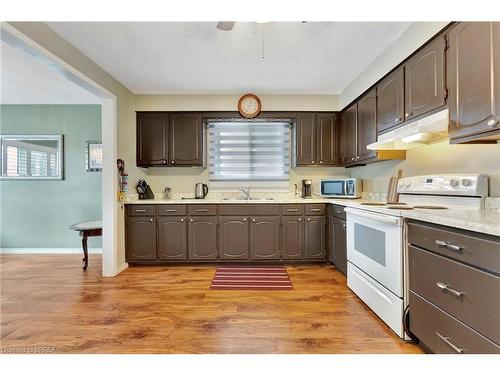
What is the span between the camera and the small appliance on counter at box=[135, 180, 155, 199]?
365cm

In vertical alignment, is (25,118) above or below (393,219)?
above

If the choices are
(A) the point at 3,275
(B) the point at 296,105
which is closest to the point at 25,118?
(A) the point at 3,275

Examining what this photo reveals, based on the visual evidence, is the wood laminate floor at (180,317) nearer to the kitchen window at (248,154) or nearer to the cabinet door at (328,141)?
the kitchen window at (248,154)

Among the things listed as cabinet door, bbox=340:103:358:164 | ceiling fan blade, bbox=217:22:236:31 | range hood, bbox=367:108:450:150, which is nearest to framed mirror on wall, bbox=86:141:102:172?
ceiling fan blade, bbox=217:22:236:31

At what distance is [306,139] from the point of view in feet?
12.3

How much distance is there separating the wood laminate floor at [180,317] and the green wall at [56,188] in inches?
43.1

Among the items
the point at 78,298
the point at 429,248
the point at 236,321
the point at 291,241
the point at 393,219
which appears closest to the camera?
the point at 429,248

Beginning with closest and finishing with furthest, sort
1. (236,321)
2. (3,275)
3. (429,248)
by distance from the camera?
1. (429,248)
2. (236,321)
3. (3,275)

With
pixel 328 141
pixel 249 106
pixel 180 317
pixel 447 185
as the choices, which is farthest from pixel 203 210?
pixel 447 185

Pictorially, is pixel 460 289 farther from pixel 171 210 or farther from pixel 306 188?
pixel 171 210
